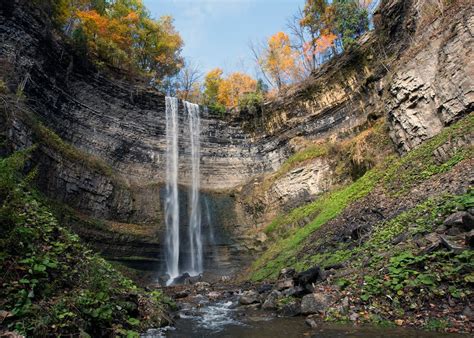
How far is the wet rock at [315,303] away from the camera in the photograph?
604 cm

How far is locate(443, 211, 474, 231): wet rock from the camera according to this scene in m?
5.38

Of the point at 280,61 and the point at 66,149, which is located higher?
the point at 280,61

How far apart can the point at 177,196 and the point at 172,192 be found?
1.64 feet

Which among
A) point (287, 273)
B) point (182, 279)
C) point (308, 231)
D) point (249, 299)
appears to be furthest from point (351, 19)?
point (249, 299)

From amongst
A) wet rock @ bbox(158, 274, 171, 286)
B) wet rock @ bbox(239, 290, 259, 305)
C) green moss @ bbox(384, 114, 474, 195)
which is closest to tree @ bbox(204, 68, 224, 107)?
wet rock @ bbox(158, 274, 171, 286)

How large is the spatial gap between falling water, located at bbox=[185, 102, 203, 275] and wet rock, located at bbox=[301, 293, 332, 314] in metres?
15.4

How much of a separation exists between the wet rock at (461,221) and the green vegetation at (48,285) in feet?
19.3

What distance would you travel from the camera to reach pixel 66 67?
2028 centimetres

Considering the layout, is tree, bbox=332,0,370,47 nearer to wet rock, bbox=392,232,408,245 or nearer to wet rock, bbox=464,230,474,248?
Result: wet rock, bbox=392,232,408,245

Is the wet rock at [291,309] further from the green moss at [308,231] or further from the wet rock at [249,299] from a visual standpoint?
the green moss at [308,231]

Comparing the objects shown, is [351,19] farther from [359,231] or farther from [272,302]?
[272,302]

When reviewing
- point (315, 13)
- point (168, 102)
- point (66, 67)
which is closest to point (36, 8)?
point (66, 67)

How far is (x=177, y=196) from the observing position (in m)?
23.5

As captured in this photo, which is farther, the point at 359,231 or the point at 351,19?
the point at 351,19
